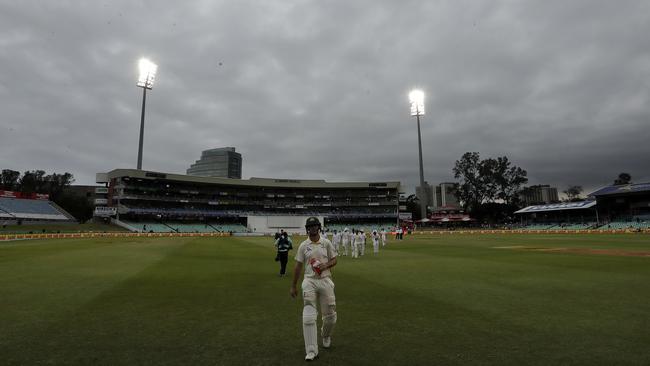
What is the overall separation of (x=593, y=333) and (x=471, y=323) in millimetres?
1945

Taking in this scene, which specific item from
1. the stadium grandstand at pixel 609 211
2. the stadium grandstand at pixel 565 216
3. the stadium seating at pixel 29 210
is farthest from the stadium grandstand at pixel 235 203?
the stadium grandstand at pixel 609 211

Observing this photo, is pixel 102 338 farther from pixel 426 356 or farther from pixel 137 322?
pixel 426 356

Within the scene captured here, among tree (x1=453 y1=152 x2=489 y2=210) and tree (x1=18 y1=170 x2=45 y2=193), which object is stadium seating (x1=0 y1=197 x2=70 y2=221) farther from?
tree (x1=453 y1=152 x2=489 y2=210)

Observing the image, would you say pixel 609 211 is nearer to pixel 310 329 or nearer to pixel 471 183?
pixel 471 183

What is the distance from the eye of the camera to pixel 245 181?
106375mm

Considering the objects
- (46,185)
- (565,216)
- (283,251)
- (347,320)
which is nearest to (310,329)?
(347,320)

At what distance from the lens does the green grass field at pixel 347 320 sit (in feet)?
17.4

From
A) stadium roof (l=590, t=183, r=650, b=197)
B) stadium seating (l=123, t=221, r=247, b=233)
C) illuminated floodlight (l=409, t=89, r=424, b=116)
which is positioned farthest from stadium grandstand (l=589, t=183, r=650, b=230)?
stadium seating (l=123, t=221, r=247, b=233)

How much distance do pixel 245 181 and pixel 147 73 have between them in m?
42.9

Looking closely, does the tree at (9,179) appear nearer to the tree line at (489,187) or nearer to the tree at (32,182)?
the tree at (32,182)

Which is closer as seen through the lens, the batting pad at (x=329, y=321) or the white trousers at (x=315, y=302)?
the white trousers at (x=315, y=302)

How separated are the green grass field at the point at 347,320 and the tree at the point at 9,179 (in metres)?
132

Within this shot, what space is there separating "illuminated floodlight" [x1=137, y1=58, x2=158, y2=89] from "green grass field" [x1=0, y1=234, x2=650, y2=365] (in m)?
65.5

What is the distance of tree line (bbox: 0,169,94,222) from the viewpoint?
109m
